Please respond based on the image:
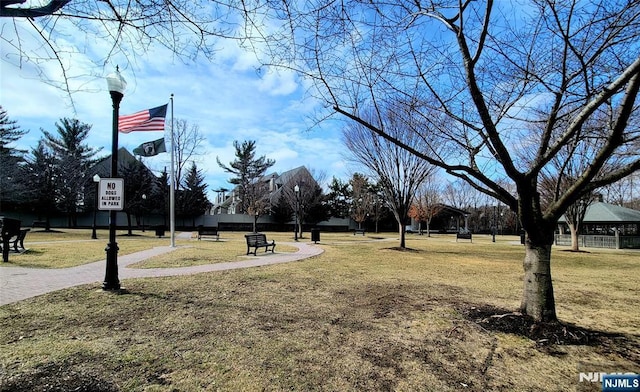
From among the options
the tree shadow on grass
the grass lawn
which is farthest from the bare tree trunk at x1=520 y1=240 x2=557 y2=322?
the grass lawn

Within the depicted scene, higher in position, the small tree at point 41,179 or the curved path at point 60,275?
the small tree at point 41,179

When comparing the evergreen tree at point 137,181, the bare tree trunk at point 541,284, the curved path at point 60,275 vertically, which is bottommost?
the curved path at point 60,275

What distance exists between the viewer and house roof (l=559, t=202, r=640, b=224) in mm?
26391

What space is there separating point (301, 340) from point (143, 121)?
1181cm

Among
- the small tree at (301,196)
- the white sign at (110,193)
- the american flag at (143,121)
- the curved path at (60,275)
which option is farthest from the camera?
the small tree at (301,196)

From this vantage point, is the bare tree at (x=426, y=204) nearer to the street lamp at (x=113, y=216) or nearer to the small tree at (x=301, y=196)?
the small tree at (x=301, y=196)

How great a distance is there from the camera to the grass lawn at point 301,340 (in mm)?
3225

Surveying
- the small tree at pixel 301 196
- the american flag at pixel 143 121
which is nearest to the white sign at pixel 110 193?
the american flag at pixel 143 121

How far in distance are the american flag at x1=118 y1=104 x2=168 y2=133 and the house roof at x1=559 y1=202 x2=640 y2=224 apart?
94.3 feet

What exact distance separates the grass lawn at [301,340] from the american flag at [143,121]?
753 cm

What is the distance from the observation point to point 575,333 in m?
4.53

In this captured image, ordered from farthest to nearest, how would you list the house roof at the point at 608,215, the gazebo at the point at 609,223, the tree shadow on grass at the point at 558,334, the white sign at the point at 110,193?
the house roof at the point at 608,215 → the gazebo at the point at 609,223 → the white sign at the point at 110,193 → the tree shadow on grass at the point at 558,334

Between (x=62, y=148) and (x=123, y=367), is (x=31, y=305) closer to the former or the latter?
(x=123, y=367)

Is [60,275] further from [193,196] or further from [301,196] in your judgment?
[193,196]
